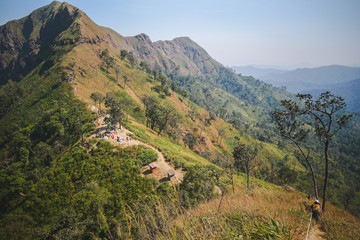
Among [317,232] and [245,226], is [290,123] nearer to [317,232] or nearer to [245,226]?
[317,232]

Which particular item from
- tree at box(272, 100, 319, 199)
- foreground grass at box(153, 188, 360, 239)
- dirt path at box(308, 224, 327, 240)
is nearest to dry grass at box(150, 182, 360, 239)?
foreground grass at box(153, 188, 360, 239)

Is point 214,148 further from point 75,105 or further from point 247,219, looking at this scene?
point 247,219

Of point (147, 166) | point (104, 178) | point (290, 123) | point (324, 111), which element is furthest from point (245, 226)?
point (104, 178)

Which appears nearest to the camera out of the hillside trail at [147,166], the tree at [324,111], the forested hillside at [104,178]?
the forested hillside at [104,178]

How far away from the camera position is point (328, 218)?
31.1ft

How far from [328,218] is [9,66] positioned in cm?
28454

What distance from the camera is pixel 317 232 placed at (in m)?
8.28

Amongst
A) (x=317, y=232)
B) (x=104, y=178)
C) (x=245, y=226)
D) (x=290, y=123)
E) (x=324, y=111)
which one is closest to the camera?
(x=245, y=226)

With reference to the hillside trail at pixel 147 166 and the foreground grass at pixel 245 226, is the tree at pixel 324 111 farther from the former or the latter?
the hillside trail at pixel 147 166

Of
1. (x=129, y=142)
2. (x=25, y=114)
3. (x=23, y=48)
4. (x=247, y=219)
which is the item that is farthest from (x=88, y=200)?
(x=23, y=48)

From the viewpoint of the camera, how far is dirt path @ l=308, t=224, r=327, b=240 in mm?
7709

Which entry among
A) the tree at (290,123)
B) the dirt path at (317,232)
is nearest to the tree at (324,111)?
the tree at (290,123)

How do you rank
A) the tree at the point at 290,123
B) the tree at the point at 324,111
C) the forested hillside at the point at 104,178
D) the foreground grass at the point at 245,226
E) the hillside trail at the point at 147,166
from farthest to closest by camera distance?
the hillside trail at the point at 147,166, the tree at the point at 290,123, the tree at the point at 324,111, the forested hillside at the point at 104,178, the foreground grass at the point at 245,226

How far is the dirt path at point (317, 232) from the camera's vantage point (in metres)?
7.71
